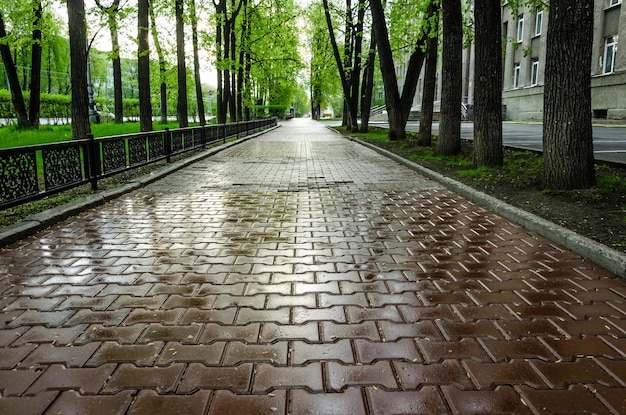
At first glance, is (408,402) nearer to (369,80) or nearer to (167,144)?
(167,144)

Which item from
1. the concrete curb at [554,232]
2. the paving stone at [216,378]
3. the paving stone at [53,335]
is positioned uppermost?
the concrete curb at [554,232]

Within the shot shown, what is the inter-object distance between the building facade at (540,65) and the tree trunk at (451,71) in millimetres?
2824

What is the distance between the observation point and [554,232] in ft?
16.9

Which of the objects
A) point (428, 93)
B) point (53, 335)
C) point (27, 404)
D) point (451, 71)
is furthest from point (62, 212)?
point (428, 93)

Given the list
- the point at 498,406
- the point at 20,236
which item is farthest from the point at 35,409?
the point at 20,236

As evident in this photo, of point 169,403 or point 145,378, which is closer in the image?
point 169,403

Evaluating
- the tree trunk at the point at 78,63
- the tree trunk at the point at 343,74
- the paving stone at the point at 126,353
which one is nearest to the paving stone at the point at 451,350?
the paving stone at the point at 126,353

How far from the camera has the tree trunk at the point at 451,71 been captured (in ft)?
37.8

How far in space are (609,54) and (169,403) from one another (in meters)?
30.5

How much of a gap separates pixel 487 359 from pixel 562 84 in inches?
208

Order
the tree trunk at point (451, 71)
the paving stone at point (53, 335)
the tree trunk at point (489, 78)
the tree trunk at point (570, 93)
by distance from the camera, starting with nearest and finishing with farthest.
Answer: the paving stone at point (53, 335)
the tree trunk at point (570, 93)
the tree trunk at point (489, 78)
the tree trunk at point (451, 71)

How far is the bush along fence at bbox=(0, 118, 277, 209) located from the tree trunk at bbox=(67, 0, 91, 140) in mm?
1765

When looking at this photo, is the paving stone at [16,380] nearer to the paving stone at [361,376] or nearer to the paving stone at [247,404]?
the paving stone at [247,404]

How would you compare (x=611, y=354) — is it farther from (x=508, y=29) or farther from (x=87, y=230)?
(x=508, y=29)
